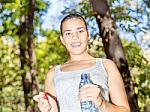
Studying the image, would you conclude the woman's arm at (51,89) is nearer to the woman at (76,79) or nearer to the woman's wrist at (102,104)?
the woman at (76,79)

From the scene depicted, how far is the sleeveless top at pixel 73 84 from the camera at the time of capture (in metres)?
2.70

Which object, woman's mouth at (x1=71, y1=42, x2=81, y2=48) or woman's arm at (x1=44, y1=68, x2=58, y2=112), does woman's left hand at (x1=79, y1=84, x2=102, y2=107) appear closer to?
woman's arm at (x1=44, y1=68, x2=58, y2=112)

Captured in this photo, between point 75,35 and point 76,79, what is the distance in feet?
1.00

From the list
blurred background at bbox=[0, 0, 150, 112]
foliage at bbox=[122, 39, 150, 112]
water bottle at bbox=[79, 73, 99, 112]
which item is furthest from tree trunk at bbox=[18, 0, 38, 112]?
water bottle at bbox=[79, 73, 99, 112]

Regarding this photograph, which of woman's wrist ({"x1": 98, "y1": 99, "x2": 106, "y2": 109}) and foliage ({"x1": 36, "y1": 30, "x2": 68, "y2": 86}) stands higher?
woman's wrist ({"x1": 98, "y1": 99, "x2": 106, "y2": 109})

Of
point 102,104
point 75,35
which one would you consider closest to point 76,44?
point 75,35

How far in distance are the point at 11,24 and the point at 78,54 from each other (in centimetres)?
855

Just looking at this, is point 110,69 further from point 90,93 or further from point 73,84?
point 90,93

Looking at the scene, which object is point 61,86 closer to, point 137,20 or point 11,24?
point 137,20

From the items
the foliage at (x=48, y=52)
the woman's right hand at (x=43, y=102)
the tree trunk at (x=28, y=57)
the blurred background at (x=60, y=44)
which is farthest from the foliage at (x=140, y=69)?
the woman's right hand at (x=43, y=102)

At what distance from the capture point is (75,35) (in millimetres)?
2848

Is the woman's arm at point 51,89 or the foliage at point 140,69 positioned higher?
the woman's arm at point 51,89

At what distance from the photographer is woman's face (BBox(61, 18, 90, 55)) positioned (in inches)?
112

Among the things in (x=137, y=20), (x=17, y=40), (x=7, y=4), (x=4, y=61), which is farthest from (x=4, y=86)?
(x=137, y=20)
